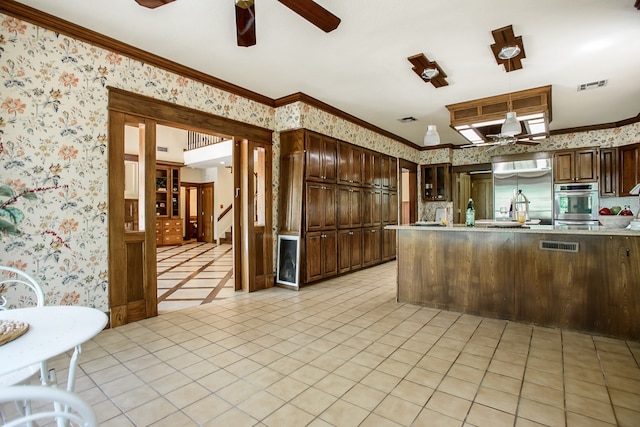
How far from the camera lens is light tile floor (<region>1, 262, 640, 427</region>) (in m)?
1.83

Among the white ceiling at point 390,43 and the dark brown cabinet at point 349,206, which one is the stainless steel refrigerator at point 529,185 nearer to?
the white ceiling at point 390,43

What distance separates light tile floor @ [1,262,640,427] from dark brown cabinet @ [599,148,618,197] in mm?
4640

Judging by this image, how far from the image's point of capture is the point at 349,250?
19.0 ft

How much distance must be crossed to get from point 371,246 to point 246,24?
16.1 ft

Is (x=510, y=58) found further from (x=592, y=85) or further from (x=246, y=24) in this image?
(x=246, y=24)

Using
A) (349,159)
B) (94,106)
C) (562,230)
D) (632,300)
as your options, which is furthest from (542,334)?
(94,106)

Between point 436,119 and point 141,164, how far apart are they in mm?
4912

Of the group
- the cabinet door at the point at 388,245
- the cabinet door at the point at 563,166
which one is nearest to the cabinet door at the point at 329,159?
the cabinet door at the point at 388,245

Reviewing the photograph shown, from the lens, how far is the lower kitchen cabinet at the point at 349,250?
219 inches

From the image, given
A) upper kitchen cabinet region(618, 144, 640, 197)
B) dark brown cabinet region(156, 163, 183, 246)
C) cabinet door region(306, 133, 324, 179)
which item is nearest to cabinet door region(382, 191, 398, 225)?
cabinet door region(306, 133, 324, 179)

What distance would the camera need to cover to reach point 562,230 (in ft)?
10.1

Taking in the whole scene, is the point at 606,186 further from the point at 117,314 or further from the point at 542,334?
the point at 117,314

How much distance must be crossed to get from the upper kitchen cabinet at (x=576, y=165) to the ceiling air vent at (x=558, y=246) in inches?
170

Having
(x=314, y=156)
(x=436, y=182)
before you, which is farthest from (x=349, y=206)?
(x=436, y=182)
